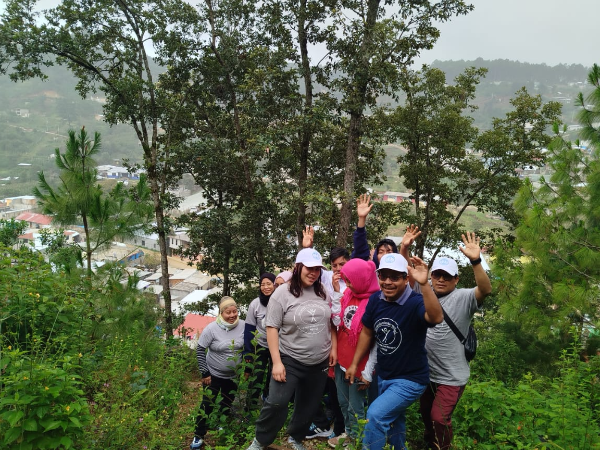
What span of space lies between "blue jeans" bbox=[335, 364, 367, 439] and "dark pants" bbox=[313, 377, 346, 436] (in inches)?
10.6

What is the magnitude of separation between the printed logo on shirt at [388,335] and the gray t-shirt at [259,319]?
4.18 feet

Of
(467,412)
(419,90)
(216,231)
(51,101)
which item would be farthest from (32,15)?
(51,101)

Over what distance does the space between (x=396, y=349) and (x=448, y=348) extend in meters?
0.43

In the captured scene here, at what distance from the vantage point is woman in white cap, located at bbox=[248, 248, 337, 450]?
9.94 ft

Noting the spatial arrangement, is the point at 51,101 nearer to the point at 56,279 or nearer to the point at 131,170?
the point at 131,170

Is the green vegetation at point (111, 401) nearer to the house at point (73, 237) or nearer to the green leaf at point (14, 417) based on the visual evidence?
the green leaf at point (14, 417)

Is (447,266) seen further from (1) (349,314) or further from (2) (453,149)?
(2) (453,149)

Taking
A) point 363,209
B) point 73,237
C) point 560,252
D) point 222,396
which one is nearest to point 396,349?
point 363,209

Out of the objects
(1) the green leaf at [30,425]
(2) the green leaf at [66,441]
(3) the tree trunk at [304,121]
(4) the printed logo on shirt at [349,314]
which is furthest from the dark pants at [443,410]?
(3) the tree trunk at [304,121]

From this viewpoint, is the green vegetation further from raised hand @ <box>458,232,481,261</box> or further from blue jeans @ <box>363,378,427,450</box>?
raised hand @ <box>458,232,481,261</box>

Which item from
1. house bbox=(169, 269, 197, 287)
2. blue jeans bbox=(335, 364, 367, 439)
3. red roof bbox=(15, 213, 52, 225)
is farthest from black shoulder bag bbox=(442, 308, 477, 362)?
red roof bbox=(15, 213, 52, 225)

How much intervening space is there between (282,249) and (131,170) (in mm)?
5144

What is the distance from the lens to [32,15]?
33.3 ft

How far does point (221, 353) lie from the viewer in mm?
3750
